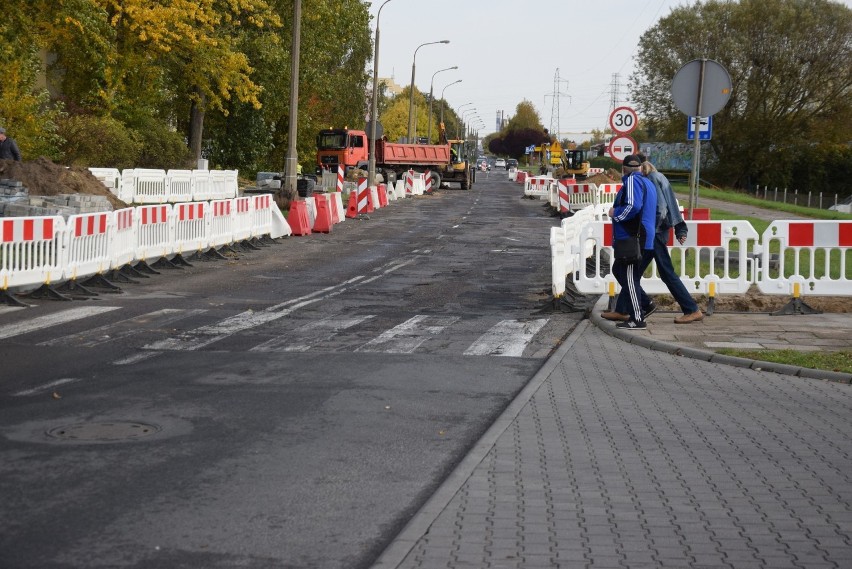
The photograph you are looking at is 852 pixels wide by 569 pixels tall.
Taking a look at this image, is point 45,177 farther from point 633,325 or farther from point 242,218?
point 633,325

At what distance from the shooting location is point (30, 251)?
14.8 metres

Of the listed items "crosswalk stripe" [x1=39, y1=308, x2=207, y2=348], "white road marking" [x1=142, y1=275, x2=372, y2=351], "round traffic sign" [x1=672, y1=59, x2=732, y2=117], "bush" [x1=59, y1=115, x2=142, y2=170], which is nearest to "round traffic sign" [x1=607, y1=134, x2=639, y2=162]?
"round traffic sign" [x1=672, y1=59, x2=732, y2=117]

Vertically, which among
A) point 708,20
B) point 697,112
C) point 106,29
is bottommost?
point 697,112

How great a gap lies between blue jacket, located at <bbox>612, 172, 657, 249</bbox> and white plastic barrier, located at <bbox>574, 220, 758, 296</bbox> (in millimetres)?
1345

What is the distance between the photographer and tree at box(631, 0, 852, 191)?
242 feet

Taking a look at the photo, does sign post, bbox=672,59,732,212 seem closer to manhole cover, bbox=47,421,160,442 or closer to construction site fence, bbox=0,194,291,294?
construction site fence, bbox=0,194,291,294

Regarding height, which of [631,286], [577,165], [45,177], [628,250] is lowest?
[631,286]

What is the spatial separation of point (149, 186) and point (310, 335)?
29.7 metres

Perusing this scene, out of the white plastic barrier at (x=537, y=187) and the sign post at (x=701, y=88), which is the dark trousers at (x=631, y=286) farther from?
the white plastic barrier at (x=537, y=187)

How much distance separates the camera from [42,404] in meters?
8.48

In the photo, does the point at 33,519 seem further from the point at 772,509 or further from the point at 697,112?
the point at 697,112

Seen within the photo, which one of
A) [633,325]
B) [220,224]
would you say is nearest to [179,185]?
[220,224]

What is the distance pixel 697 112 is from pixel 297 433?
351 inches

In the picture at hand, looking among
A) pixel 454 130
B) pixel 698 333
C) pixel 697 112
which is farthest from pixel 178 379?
pixel 454 130
